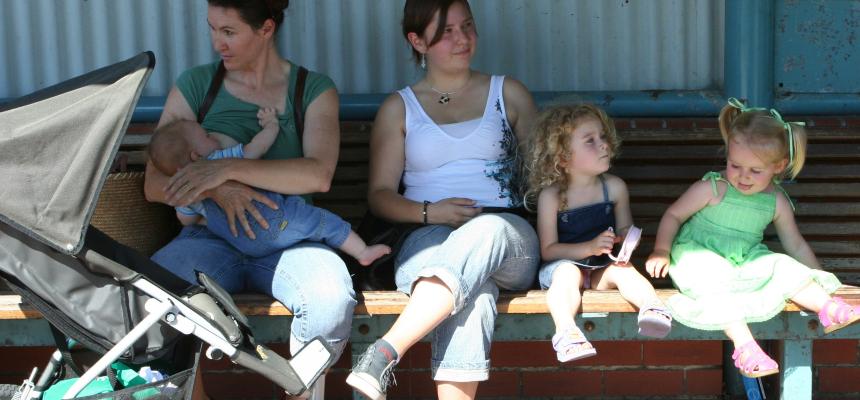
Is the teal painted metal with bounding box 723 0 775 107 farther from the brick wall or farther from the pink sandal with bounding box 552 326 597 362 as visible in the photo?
the pink sandal with bounding box 552 326 597 362

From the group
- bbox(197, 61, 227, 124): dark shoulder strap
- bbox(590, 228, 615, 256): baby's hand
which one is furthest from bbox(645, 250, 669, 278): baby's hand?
bbox(197, 61, 227, 124): dark shoulder strap

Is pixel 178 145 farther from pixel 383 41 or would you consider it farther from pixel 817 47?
pixel 817 47

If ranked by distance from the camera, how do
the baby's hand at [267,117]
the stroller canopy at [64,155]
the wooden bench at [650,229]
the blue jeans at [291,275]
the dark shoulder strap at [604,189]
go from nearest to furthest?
the stroller canopy at [64,155] < the blue jeans at [291,275] < the wooden bench at [650,229] < the dark shoulder strap at [604,189] < the baby's hand at [267,117]

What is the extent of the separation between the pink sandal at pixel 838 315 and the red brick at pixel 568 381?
1203mm

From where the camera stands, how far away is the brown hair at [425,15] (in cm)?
394

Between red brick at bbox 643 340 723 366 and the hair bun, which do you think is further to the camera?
red brick at bbox 643 340 723 366

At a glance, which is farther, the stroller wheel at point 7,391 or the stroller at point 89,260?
the stroller wheel at point 7,391

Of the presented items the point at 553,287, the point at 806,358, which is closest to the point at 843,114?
the point at 806,358

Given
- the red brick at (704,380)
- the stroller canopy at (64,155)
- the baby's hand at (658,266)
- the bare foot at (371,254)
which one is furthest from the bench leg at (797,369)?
the stroller canopy at (64,155)

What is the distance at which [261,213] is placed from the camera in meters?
3.70

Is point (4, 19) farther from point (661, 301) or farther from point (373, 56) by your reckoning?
point (661, 301)

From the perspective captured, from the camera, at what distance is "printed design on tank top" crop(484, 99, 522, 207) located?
3908 millimetres

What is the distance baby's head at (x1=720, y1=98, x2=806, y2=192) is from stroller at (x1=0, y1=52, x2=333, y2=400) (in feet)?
4.73

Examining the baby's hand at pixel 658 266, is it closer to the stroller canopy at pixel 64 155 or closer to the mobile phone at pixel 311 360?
the mobile phone at pixel 311 360
